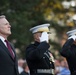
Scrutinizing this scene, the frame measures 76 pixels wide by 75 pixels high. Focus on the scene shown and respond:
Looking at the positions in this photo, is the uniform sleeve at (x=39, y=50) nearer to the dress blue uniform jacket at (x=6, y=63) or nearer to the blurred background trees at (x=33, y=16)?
the dress blue uniform jacket at (x=6, y=63)

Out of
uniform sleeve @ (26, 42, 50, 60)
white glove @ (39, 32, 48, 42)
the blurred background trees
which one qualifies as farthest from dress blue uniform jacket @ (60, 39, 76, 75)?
the blurred background trees

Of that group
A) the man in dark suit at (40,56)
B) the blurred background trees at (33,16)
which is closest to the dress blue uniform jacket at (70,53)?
the man in dark suit at (40,56)

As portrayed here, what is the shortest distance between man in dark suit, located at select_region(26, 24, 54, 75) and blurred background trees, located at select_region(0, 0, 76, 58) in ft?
28.2

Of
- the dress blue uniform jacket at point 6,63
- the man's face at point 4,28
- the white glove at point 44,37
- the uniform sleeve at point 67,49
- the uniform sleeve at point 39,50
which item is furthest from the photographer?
the uniform sleeve at point 67,49

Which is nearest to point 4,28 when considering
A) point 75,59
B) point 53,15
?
point 75,59

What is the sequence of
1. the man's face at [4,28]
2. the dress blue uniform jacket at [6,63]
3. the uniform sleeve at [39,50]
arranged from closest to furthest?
the dress blue uniform jacket at [6,63] → the man's face at [4,28] → the uniform sleeve at [39,50]

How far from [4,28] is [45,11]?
1402cm

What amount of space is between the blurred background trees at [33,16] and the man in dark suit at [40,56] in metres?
8.59

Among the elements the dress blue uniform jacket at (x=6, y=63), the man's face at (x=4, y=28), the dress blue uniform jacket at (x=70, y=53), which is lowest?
the dress blue uniform jacket at (x=70, y=53)

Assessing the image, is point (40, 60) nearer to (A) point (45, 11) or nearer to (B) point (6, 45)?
(B) point (6, 45)

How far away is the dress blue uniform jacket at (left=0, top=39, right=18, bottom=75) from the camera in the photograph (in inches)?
336

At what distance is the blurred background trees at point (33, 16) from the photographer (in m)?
19.3

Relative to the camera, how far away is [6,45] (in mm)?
8836

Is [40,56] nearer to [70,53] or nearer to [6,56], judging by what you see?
[6,56]
